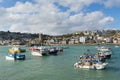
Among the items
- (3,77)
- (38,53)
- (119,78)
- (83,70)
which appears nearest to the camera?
(119,78)

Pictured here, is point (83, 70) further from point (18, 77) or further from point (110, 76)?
point (18, 77)

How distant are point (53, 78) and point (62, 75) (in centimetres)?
256

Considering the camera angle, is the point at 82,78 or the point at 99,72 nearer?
the point at 82,78

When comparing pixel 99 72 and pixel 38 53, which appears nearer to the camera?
pixel 99 72

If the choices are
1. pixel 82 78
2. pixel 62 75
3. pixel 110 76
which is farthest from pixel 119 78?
pixel 62 75

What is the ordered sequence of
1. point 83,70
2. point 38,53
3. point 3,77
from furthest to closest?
point 38,53 < point 83,70 < point 3,77

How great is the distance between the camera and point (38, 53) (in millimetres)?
82562

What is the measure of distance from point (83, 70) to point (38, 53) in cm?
3783

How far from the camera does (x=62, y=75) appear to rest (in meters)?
42.1

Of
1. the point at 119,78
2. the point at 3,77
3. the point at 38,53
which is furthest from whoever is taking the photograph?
the point at 38,53

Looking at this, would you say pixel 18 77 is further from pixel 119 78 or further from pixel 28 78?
pixel 119 78

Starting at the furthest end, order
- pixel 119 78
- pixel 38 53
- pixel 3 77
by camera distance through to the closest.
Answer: pixel 38 53, pixel 3 77, pixel 119 78

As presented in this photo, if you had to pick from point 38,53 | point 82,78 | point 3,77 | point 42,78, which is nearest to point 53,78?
point 42,78

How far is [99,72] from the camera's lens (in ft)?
144
